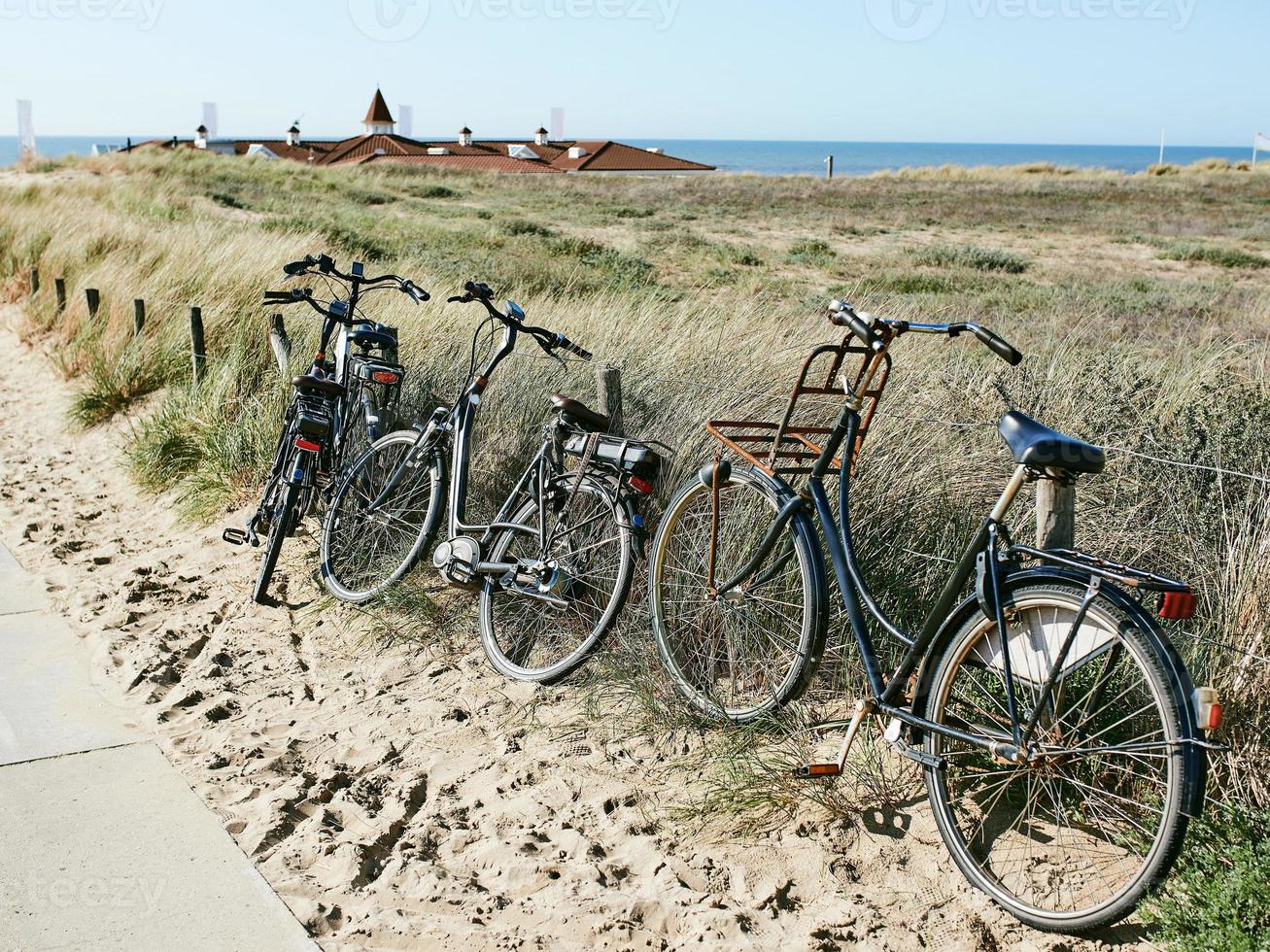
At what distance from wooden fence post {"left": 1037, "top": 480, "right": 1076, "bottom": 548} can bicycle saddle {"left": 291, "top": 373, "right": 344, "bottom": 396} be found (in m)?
3.50

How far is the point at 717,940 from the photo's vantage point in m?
3.06

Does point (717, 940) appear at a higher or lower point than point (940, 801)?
lower

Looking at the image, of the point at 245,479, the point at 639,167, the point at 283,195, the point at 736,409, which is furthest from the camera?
the point at 639,167

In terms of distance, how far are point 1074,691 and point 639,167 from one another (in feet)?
178

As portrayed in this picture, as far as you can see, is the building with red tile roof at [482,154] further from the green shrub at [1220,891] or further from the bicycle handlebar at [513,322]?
the green shrub at [1220,891]

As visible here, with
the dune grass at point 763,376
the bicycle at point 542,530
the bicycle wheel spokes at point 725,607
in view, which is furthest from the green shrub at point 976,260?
the bicycle wheel spokes at point 725,607

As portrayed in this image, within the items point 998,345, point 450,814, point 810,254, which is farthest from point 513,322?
point 810,254

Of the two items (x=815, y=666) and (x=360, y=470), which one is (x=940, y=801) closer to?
(x=815, y=666)

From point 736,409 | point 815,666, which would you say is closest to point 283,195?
point 736,409

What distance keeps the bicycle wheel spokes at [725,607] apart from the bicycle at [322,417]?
6.38ft

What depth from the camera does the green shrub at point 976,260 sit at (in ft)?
61.7

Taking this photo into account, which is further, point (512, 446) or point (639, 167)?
point (639, 167)

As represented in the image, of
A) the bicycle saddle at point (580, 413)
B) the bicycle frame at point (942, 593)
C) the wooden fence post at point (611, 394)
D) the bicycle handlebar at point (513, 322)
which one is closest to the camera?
the bicycle frame at point (942, 593)

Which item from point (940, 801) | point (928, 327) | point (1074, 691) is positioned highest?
point (928, 327)
